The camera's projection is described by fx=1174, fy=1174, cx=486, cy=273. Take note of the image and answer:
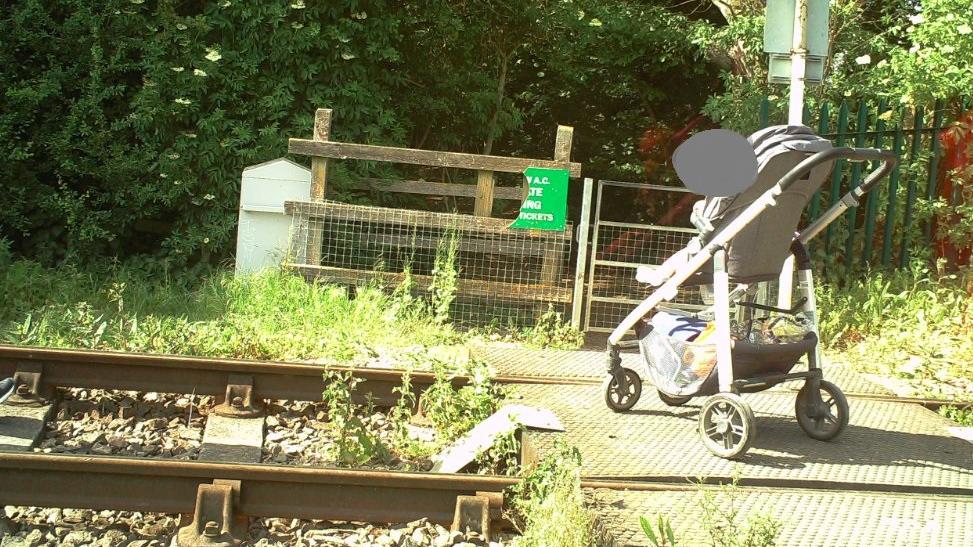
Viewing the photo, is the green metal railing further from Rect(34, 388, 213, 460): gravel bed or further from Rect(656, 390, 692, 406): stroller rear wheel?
Rect(34, 388, 213, 460): gravel bed

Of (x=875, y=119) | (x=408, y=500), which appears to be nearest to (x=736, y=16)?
(x=875, y=119)

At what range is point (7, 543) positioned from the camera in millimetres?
4891

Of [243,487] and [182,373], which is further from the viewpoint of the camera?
[182,373]

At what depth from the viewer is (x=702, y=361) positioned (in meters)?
6.39

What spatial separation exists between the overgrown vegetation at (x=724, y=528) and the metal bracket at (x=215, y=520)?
1.73m

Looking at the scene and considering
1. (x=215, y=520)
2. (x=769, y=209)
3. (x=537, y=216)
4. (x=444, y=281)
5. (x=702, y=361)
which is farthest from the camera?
(x=537, y=216)

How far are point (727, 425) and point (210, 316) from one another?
484 centimetres

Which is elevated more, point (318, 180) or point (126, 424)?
point (318, 180)

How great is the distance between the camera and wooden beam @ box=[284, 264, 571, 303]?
33.6 ft

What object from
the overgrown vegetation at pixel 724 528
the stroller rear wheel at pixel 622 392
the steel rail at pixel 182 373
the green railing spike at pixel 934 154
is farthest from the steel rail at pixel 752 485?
the green railing spike at pixel 934 154

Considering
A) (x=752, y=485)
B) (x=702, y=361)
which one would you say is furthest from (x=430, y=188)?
(x=752, y=485)

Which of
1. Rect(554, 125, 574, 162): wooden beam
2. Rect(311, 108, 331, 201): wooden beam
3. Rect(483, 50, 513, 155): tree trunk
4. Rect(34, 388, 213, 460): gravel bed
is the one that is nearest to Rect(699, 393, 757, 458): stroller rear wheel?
Rect(34, 388, 213, 460): gravel bed

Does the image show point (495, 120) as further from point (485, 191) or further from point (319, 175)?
point (319, 175)

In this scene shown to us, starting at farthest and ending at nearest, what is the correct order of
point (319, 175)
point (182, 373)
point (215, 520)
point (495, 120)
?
1. point (495, 120)
2. point (319, 175)
3. point (182, 373)
4. point (215, 520)
